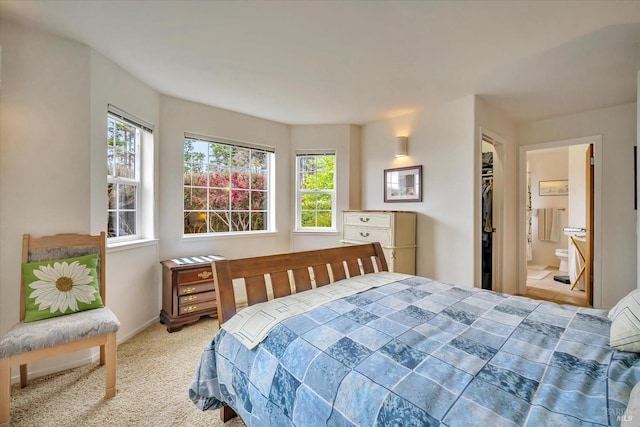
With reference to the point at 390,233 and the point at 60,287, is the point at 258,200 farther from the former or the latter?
the point at 60,287

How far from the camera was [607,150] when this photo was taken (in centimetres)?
353

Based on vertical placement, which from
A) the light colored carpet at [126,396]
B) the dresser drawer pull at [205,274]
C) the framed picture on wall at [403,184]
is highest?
the framed picture on wall at [403,184]

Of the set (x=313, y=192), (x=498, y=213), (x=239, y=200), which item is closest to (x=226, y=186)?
(x=239, y=200)

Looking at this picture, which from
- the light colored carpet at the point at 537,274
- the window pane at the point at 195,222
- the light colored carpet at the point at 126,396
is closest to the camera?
the light colored carpet at the point at 126,396

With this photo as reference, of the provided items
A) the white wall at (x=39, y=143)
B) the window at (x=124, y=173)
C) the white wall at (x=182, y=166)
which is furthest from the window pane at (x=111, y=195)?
the white wall at (x=182, y=166)

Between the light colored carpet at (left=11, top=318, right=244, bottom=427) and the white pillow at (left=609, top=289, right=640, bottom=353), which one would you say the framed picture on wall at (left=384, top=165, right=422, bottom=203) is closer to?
the white pillow at (left=609, top=289, right=640, bottom=353)

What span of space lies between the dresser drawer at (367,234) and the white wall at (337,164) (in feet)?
1.39

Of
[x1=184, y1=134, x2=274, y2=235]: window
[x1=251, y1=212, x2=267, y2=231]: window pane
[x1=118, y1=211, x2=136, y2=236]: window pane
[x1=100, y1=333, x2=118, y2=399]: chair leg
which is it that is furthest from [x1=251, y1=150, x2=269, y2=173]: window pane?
[x1=100, y1=333, x2=118, y2=399]: chair leg

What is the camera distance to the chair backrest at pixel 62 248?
6.47 ft

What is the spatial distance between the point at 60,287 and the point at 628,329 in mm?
3059

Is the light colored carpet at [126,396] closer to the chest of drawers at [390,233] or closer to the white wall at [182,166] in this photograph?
the white wall at [182,166]

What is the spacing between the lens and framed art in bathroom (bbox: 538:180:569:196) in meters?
6.06

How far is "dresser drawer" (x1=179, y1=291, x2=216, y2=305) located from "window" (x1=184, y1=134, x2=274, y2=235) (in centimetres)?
85

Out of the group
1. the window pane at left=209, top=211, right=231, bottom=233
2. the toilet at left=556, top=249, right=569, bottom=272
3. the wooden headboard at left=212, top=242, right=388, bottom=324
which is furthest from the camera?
the toilet at left=556, top=249, right=569, bottom=272
